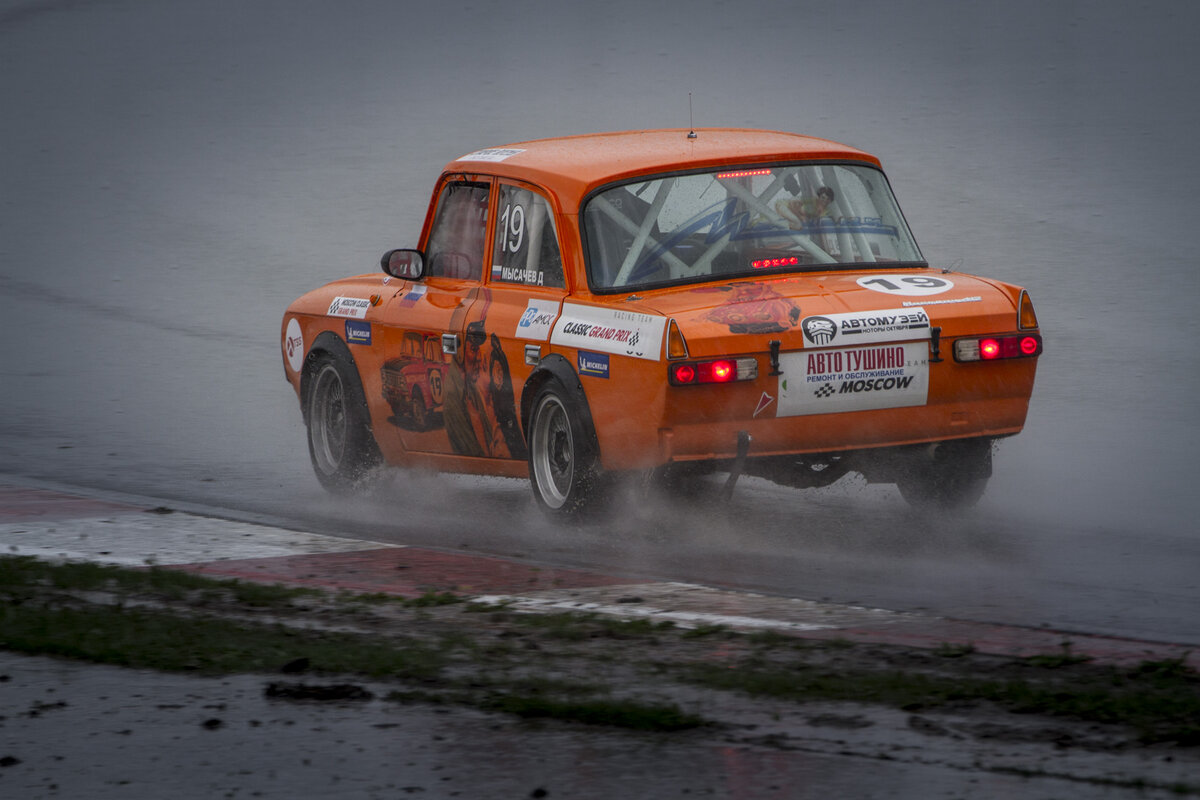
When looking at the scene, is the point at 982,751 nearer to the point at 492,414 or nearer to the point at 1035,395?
the point at 492,414

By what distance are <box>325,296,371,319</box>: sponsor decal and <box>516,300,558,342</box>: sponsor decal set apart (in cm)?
163

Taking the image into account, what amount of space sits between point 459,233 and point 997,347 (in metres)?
2.99

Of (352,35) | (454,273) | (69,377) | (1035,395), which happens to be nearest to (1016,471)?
(1035,395)

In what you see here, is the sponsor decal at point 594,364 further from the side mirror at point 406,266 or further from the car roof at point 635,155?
the side mirror at point 406,266

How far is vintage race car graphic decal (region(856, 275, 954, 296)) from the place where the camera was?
8.73 metres

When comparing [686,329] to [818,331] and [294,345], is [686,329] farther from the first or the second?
[294,345]

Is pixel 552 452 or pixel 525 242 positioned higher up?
pixel 525 242

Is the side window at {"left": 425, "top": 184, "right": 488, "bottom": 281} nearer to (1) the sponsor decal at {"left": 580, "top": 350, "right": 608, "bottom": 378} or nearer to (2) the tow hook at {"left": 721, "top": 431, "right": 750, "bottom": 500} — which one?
(1) the sponsor decal at {"left": 580, "top": 350, "right": 608, "bottom": 378}

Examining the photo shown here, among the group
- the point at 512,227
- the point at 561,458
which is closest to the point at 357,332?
the point at 512,227

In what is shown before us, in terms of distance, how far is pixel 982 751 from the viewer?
5.06 m

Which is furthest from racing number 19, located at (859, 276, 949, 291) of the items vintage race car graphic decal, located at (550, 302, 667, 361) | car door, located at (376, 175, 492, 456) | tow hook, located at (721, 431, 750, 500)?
car door, located at (376, 175, 492, 456)

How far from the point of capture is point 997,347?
8656mm

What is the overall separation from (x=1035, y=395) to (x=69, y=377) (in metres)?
6.98

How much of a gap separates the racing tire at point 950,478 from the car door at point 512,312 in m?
1.78
